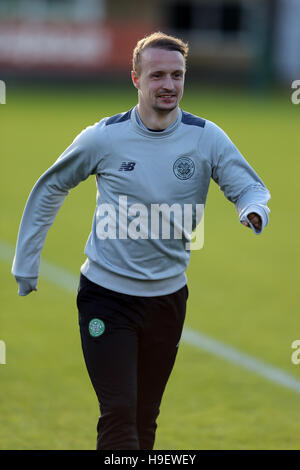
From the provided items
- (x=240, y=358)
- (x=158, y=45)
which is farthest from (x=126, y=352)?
(x=240, y=358)

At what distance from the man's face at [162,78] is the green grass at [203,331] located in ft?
7.56

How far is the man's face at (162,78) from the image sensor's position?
4328 millimetres

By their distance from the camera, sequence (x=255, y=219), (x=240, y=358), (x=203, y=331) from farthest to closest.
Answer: (x=203, y=331)
(x=240, y=358)
(x=255, y=219)

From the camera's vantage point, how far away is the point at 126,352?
14.5ft

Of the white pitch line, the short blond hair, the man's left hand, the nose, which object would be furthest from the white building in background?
the man's left hand

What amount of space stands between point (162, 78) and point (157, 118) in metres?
0.19

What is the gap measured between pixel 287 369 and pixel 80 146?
11.6ft

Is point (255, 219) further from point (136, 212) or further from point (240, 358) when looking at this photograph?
point (240, 358)

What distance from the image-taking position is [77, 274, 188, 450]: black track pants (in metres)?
4.32

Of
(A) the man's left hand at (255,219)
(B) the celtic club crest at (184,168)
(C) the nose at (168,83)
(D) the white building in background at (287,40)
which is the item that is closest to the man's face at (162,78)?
(C) the nose at (168,83)

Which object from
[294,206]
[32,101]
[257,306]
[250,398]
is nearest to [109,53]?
[32,101]

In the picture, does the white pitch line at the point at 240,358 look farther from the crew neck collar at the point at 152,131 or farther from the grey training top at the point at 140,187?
the crew neck collar at the point at 152,131

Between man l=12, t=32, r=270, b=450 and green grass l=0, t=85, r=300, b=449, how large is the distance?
1.37 meters

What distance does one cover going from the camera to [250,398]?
6676mm
